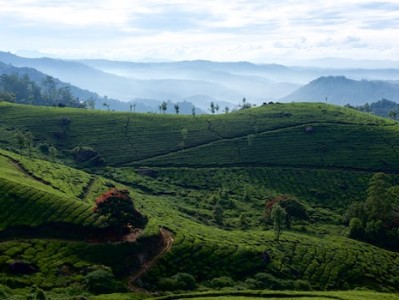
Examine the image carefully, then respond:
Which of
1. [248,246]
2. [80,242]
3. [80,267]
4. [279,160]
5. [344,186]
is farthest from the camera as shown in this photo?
[279,160]

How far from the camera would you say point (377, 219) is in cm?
13488

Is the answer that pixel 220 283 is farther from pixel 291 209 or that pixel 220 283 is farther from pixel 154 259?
pixel 291 209

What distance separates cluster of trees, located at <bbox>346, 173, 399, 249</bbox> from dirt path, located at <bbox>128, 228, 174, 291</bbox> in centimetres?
5832

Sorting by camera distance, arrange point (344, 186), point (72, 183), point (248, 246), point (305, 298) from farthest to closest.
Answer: point (344, 186) → point (72, 183) → point (248, 246) → point (305, 298)

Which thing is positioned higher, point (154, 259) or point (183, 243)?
point (183, 243)

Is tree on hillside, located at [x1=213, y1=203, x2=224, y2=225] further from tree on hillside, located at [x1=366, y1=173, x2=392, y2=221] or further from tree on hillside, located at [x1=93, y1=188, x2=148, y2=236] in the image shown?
tree on hillside, located at [x1=366, y1=173, x2=392, y2=221]

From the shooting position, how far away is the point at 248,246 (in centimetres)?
10188

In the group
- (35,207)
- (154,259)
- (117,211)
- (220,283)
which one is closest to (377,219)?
(220,283)

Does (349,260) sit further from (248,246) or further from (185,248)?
(185,248)

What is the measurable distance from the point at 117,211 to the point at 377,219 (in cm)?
8072

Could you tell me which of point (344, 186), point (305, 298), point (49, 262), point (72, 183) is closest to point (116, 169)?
point (72, 183)

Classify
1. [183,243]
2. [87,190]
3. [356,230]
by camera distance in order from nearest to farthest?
[183,243], [356,230], [87,190]

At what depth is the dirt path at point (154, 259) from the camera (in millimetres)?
79950

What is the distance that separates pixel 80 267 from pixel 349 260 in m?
61.5
